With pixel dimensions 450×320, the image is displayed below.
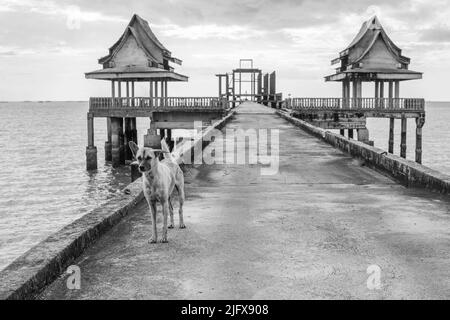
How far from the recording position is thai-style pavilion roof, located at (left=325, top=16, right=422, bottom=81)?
3859cm

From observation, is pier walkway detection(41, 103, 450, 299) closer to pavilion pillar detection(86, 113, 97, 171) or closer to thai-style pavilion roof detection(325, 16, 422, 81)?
pavilion pillar detection(86, 113, 97, 171)

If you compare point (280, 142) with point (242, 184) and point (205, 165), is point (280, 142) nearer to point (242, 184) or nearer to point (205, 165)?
point (205, 165)

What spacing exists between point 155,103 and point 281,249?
3011 cm

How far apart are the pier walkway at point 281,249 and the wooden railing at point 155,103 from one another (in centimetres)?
2548

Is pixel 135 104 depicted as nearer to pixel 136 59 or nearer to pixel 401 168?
pixel 136 59

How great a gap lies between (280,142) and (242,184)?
909 centimetres

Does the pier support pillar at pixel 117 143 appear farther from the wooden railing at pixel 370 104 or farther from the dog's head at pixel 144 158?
the dog's head at pixel 144 158

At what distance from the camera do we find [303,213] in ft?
28.7

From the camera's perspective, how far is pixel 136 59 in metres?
40.5

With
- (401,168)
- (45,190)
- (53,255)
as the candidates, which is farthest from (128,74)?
(53,255)

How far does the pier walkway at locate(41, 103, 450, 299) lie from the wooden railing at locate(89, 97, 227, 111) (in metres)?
25.5

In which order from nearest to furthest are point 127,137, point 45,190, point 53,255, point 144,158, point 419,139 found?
1. point 53,255
2. point 144,158
3. point 45,190
4. point 419,139
5. point 127,137

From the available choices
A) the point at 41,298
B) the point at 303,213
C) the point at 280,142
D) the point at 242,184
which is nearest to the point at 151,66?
the point at 280,142
